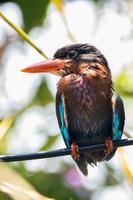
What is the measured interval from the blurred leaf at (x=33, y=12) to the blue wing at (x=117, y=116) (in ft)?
6.21

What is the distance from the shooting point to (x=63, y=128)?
440cm

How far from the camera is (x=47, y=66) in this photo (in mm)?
4414

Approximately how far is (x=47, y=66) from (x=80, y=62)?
27 centimetres

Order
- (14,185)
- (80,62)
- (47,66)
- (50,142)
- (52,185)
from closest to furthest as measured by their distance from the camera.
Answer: (14,185) < (47,66) < (80,62) < (50,142) < (52,185)

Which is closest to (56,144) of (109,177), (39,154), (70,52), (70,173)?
(70,173)

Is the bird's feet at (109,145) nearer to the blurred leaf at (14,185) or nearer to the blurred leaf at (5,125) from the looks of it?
the blurred leaf at (5,125)

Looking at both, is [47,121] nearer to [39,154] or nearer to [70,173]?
[70,173]

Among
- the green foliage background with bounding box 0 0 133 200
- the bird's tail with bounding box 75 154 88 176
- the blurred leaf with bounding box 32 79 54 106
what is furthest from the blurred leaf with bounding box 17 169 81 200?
the bird's tail with bounding box 75 154 88 176

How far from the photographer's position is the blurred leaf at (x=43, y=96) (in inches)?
274

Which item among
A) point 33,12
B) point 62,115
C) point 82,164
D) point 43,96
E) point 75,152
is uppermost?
point 33,12

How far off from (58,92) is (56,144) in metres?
2.29

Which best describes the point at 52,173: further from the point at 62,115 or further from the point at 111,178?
the point at 62,115

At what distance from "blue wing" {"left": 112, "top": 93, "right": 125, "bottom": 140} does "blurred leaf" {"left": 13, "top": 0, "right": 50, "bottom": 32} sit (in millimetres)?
1893

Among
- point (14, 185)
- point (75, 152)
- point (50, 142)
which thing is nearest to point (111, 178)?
point (50, 142)
